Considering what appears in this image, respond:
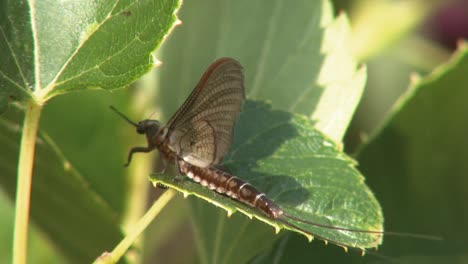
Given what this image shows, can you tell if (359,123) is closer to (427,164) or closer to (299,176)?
(427,164)

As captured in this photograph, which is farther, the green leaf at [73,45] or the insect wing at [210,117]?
the insect wing at [210,117]

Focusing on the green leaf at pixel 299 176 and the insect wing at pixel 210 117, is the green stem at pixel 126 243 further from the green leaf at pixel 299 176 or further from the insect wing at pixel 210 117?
the insect wing at pixel 210 117

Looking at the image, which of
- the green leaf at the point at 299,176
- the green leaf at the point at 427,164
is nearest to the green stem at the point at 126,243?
the green leaf at the point at 299,176

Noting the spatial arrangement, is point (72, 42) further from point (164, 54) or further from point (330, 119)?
point (164, 54)

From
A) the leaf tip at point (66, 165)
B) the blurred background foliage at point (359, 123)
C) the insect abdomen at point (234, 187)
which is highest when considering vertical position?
the blurred background foliage at point (359, 123)

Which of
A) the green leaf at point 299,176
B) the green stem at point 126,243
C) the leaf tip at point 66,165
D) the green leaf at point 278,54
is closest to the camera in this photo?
the green stem at point 126,243

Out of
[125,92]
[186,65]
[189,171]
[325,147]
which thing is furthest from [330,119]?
[125,92]

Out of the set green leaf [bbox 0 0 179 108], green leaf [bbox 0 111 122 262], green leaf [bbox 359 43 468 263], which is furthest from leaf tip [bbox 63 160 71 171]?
green leaf [bbox 359 43 468 263]
